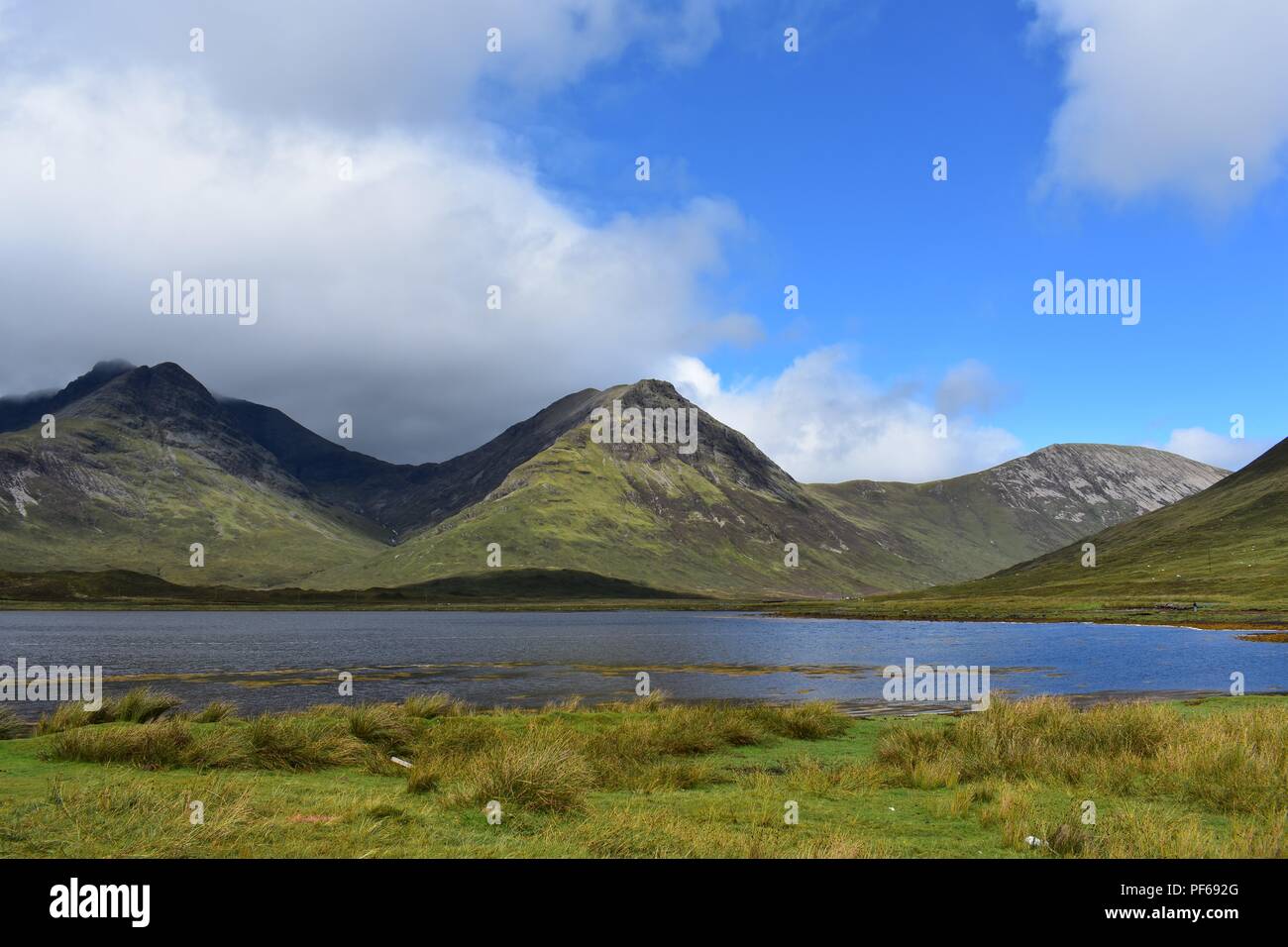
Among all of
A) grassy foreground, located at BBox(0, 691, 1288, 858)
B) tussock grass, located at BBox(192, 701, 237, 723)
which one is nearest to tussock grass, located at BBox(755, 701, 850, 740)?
grassy foreground, located at BBox(0, 691, 1288, 858)

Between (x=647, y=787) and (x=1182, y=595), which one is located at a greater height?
(x=647, y=787)

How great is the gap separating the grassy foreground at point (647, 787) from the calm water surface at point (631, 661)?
2134 centimetres

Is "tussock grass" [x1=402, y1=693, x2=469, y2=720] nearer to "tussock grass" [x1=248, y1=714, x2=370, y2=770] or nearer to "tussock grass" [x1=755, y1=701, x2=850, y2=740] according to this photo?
"tussock grass" [x1=248, y1=714, x2=370, y2=770]

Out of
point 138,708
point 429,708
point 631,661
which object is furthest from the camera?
point 631,661

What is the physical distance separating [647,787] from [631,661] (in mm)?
61936

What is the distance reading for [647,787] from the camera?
18.8 meters

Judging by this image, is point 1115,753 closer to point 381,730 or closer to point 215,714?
point 381,730

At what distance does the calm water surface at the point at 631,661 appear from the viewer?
170 feet

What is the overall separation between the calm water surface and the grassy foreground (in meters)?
21.3

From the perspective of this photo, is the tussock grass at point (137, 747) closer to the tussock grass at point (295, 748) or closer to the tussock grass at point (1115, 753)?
the tussock grass at point (295, 748)

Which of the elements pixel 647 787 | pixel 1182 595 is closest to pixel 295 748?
pixel 647 787

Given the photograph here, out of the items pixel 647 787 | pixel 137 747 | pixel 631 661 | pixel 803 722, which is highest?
pixel 137 747
